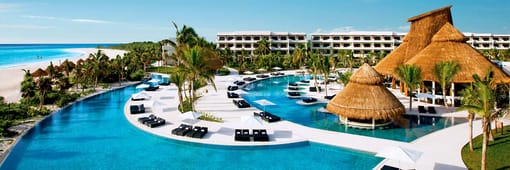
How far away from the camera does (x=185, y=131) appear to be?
1848 cm

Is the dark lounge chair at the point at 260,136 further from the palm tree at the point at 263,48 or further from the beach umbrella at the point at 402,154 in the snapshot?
the palm tree at the point at 263,48

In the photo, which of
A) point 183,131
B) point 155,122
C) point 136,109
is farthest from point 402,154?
point 136,109

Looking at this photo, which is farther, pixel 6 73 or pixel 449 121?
pixel 6 73

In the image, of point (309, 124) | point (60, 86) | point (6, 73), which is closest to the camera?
point (309, 124)

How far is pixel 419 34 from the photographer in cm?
3241

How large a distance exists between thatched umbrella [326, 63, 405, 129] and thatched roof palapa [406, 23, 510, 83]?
7758 mm

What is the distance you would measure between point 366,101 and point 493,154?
7.06m

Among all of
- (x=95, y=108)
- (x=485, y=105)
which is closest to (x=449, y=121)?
(x=485, y=105)

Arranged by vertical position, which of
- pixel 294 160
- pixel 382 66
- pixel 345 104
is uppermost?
pixel 382 66

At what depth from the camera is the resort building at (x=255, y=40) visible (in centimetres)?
8206

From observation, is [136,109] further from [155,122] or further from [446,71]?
[446,71]

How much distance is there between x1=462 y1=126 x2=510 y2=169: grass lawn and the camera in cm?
1327

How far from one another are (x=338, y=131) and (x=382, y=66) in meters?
16.2

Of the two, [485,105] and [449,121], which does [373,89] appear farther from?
[485,105]
